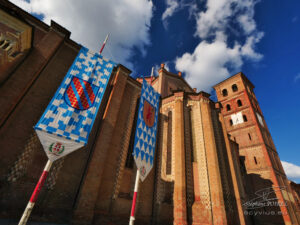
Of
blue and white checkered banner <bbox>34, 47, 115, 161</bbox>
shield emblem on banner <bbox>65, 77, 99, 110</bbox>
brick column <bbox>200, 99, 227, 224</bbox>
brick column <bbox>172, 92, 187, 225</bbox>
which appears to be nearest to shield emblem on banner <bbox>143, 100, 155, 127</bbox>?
blue and white checkered banner <bbox>34, 47, 115, 161</bbox>

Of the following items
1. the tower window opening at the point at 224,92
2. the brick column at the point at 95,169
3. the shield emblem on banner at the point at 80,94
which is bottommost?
the brick column at the point at 95,169

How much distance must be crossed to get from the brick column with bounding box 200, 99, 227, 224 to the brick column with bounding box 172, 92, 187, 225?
6.03ft

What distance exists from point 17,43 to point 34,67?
1.21 metres

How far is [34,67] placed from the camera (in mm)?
8078

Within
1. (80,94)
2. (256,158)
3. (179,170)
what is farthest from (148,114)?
(256,158)

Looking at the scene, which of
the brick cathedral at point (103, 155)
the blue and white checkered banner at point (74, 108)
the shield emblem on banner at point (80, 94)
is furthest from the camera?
the shield emblem on banner at point (80, 94)

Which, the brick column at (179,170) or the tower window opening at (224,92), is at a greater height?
the tower window opening at (224,92)

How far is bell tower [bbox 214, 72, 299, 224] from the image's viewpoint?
58.9 feet

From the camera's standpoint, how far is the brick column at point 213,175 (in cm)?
913

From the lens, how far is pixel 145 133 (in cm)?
882

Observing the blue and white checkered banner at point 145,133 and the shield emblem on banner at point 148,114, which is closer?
the blue and white checkered banner at point 145,133

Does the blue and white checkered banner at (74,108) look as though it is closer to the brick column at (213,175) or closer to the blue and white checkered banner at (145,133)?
the blue and white checkered banner at (145,133)

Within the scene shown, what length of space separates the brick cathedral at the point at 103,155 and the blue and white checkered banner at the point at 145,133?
2.00 m

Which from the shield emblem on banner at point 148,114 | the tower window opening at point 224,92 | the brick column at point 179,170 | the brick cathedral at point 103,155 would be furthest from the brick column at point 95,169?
the tower window opening at point 224,92
